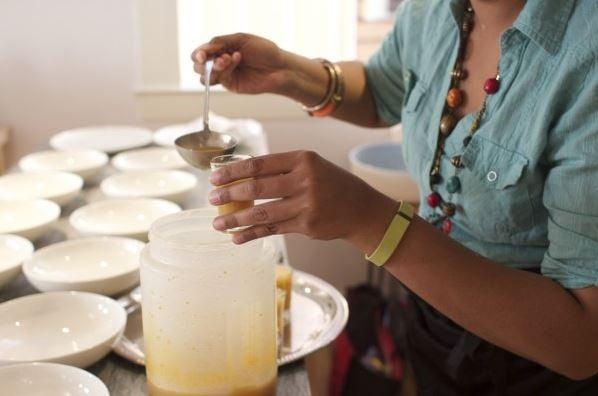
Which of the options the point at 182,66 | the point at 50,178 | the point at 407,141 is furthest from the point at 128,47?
the point at 407,141

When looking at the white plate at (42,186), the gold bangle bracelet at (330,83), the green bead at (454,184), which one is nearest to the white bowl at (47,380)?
the green bead at (454,184)

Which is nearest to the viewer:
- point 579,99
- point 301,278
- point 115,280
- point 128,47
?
point 579,99

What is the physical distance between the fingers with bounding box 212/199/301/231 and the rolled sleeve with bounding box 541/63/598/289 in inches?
13.5

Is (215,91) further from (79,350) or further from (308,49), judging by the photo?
(79,350)

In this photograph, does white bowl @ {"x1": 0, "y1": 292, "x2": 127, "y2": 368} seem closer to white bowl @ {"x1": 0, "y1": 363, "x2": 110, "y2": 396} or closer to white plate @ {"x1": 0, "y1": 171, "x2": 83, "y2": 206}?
white bowl @ {"x1": 0, "y1": 363, "x2": 110, "y2": 396}

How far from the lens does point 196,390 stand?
2.65 feet

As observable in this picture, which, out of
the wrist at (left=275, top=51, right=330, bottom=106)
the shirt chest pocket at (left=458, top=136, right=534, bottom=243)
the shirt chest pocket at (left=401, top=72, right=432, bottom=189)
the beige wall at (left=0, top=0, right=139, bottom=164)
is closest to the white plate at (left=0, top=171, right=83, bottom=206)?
the wrist at (left=275, top=51, right=330, bottom=106)

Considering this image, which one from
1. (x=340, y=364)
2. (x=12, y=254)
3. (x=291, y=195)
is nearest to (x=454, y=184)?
(x=291, y=195)

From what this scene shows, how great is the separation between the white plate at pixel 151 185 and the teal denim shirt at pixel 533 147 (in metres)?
0.57

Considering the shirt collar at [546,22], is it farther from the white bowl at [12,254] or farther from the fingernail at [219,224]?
the white bowl at [12,254]

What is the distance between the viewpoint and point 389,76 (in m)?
1.44

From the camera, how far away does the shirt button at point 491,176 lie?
99 centimetres

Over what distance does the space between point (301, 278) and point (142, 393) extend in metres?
0.38

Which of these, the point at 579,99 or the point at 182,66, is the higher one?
the point at 579,99
